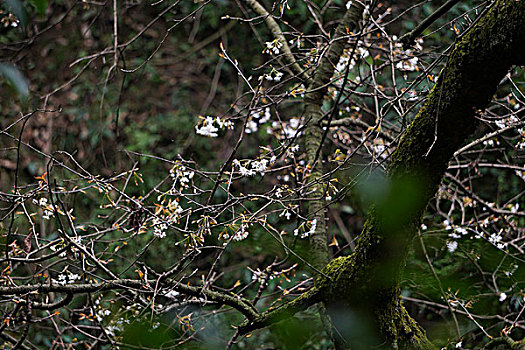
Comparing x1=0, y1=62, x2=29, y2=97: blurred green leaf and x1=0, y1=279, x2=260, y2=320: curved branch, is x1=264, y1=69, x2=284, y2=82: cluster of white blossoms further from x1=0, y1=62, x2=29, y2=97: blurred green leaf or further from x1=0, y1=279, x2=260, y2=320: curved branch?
x1=0, y1=62, x2=29, y2=97: blurred green leaf

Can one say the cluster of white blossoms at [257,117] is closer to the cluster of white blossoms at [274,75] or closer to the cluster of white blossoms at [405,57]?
the cluster of white blossoms at [274,75]

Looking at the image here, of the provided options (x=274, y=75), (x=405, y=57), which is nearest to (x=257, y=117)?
(x=274, y=75)

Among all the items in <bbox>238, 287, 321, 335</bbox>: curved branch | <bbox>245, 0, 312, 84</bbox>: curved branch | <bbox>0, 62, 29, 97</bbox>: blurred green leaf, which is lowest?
<bbox>238, 287, 321, 335</bbox>: curved branch

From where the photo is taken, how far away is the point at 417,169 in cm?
136

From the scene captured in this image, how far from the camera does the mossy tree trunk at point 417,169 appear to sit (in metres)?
Answer: 1.22

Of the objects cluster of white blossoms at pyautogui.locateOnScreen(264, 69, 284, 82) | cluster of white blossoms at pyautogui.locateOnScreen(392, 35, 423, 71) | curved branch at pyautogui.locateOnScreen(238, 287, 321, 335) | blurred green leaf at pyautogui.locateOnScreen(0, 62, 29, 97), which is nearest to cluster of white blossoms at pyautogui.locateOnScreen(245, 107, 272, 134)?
cluster of white blossoms at pyautogui.locateOnScreen(264, 69, 284, 82)

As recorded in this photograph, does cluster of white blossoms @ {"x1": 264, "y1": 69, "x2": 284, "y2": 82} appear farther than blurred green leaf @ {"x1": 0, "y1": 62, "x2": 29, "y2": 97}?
Yes

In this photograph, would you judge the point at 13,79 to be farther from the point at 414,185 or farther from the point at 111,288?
the point at 111,288

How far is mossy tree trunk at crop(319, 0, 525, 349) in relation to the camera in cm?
122

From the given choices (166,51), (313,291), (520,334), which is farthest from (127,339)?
(166,51)

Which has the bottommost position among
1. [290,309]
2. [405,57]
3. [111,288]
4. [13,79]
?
[290,309]

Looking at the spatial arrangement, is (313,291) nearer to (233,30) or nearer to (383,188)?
(383,188)

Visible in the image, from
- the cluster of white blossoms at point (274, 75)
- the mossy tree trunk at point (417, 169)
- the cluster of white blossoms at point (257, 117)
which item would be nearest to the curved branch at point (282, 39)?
the cluster of white blossoms at point (257, 117)

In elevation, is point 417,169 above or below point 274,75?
below
